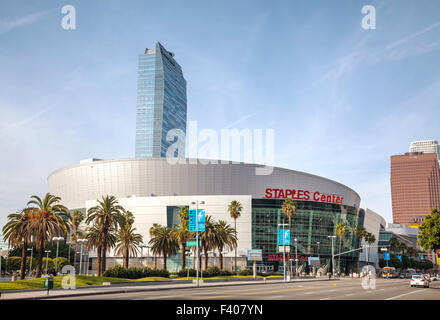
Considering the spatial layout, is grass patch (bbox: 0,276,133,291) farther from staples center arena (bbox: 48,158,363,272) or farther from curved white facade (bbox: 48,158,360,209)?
curved white facade (bbox: 48,158,360,209)

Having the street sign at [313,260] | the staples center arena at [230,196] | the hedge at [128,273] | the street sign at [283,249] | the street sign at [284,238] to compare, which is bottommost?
the street sign at [313,260]

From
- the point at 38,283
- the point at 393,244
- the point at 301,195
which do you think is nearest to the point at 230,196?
the point at 301,195

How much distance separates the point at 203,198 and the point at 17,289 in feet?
276

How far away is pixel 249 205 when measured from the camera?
12094cm

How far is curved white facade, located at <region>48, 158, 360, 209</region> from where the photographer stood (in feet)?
417

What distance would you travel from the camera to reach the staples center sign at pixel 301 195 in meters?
125

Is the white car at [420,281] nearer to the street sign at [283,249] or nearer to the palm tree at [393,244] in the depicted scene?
the street sign at [283,249]

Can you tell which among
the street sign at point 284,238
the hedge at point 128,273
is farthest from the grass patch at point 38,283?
the street sign at point 284,238

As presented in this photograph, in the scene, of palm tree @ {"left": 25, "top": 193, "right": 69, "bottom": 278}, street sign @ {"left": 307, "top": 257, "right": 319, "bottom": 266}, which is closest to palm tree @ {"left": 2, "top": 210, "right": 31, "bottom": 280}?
palm tree @ {"left": 25, "top": 193, "right": 69, "bottom": 278}

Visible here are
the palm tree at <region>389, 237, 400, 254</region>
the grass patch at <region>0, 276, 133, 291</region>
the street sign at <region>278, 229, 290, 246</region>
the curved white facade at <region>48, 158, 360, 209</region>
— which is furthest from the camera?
the palm tree at <region>389, 237, 400, 254</region>

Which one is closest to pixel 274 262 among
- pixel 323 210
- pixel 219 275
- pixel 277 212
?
pixel 277 212

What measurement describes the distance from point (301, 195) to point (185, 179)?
37.0 m

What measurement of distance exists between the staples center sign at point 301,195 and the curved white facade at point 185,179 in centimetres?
241

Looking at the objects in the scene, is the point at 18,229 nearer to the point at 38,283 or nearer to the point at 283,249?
the point at 38,283
